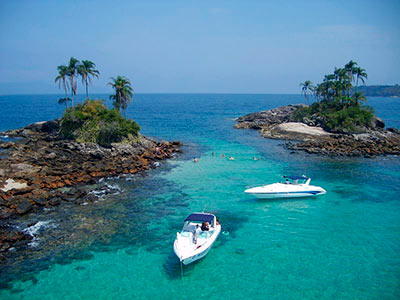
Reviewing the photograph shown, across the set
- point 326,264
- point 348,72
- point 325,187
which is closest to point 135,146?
point 325,187

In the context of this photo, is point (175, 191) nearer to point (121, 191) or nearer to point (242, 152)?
point (121, 191)

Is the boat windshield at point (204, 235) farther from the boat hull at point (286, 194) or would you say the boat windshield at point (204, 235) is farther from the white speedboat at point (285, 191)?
the boat hull at point (286, 194)

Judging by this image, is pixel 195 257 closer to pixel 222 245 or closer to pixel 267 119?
pixel 222 245

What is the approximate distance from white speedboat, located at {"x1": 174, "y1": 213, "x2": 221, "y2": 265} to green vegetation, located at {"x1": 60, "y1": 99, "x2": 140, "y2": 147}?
93.4 feet

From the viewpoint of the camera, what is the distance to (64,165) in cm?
3922

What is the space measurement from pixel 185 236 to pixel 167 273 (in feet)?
9.56

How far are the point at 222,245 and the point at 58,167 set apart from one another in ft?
83.3

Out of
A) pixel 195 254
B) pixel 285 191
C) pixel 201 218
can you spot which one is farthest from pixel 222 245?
pixel 285 191

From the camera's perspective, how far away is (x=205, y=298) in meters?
17.1

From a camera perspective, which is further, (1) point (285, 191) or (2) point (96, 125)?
(2) point (96, 125)

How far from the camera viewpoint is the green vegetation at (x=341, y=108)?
2542 inches

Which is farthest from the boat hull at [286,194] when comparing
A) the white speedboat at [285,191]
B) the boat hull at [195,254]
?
the boat hull at [195,254]

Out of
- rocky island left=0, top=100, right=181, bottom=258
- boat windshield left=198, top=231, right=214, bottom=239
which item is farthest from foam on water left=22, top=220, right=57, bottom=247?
boat windshield left=198, top=231, right=214, bottom=239

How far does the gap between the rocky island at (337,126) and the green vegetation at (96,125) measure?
2925 centimetres
